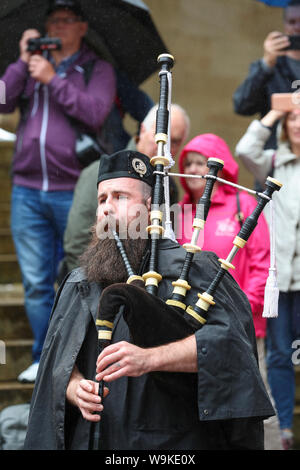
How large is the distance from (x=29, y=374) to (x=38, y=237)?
77 cm

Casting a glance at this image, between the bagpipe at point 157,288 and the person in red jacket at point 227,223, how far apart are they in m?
0.89

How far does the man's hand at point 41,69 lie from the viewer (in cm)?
439

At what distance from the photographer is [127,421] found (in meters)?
2.53

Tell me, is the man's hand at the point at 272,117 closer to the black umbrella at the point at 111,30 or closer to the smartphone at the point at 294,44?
the smartphone at the point at 294,44

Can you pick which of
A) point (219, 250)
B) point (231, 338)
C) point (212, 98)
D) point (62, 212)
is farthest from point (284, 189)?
point (212, 98)

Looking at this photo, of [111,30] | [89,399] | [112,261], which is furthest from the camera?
[111,30]

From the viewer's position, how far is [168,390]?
2502mm

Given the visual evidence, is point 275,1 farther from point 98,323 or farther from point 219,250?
point 98,323

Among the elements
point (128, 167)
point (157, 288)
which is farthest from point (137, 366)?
point (128, 167)

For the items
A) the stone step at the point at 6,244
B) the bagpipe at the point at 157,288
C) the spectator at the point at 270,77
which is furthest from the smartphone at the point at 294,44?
the stone step at the point at 6,244

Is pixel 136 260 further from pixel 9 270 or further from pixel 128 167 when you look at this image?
pixel 9 270

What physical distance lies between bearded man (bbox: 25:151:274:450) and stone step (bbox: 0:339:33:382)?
1.93 metres

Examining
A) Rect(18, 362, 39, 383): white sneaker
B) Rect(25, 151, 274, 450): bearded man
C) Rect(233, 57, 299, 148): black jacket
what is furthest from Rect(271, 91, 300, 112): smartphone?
Rect(18, 362, 39, 383): white sneaker
